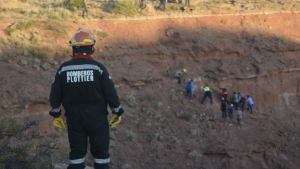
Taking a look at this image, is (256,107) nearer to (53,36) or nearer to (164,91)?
(164,91)

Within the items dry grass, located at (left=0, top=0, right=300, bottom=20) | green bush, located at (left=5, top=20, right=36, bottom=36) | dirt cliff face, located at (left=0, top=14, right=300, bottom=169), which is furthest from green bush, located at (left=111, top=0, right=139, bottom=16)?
green bush, located at (left=5, top=20, right=36, bottom=36)

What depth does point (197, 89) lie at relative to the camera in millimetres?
22594

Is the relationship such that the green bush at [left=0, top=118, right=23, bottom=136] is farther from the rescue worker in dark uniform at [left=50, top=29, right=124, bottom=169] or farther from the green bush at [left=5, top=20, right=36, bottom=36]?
the green bush at [left=5, top=20, right=36, bottom=36]

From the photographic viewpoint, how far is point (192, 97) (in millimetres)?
22156

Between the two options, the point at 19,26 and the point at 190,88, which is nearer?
the point at 19,26

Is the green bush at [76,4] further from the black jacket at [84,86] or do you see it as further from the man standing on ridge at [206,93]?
the black jacket at [84,86]

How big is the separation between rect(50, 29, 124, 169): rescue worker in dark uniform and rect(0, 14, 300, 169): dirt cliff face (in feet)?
34.2

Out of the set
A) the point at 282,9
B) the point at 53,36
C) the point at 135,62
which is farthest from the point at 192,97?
the point at 282,9

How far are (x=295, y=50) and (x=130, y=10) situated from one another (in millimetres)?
8151

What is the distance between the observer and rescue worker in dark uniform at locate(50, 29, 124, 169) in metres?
6.38

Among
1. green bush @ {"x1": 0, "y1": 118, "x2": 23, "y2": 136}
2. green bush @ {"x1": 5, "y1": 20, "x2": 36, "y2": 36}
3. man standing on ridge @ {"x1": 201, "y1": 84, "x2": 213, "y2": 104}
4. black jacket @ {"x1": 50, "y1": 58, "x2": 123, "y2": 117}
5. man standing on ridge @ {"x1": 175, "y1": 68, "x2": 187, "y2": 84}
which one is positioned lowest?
man standing on ridge @ {"x1": 201, "y1": 84, "x2": 213, "y2": 104}

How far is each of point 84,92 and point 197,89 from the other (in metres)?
16.4

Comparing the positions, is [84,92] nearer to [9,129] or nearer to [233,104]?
[9,129]

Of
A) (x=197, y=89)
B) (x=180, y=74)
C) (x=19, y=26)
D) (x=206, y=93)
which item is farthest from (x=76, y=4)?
(x=206, y=93)
